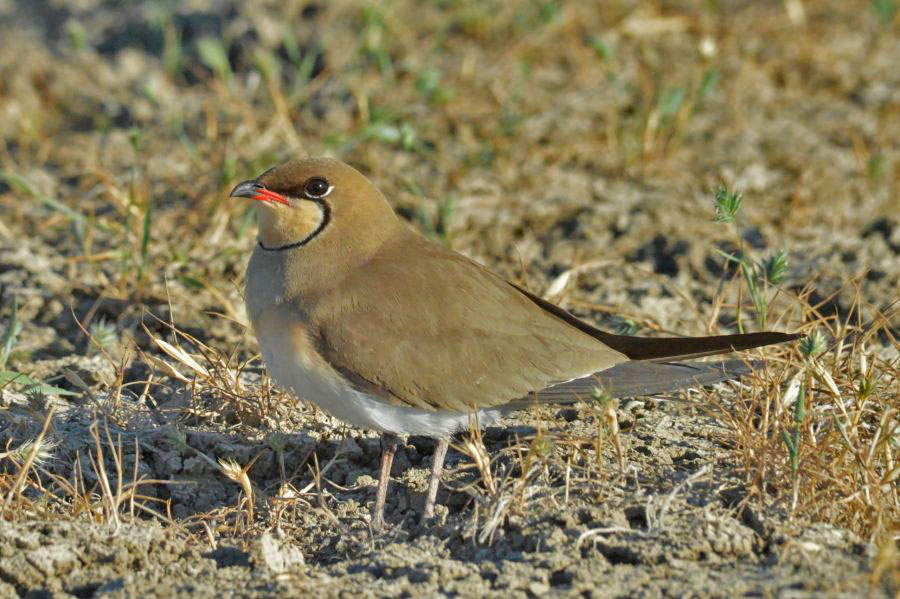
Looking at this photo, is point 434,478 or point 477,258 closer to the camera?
point 434,478

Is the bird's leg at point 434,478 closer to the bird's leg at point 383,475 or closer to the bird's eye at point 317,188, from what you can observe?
the bird's leg at point 383,475

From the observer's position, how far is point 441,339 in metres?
3.57

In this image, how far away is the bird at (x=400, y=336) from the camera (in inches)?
137

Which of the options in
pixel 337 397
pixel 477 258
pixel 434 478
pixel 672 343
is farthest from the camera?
pixel 477 258

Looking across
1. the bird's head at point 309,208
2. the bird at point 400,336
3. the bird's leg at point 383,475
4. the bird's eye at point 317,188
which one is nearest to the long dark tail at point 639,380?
the bird at point 400,336

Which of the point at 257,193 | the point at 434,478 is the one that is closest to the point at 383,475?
the point at 434,478

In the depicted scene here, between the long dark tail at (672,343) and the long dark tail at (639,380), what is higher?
the long dark tail at (672,343)

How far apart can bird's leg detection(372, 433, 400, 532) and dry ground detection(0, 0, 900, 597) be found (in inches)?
4.1

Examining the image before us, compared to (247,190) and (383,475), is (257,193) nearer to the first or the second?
(247,190)

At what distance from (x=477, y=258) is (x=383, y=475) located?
192 centimetres

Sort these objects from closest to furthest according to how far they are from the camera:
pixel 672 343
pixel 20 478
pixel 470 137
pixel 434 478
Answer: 1. pixel 20 478
2. pixel 434 478
3. pixel 672 343
4. pixel 470 137

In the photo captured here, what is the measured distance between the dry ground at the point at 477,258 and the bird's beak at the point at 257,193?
22.0 inches

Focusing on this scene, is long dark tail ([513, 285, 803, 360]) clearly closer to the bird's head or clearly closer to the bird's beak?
the bird's head

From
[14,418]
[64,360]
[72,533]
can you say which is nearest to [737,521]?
[72,533]
